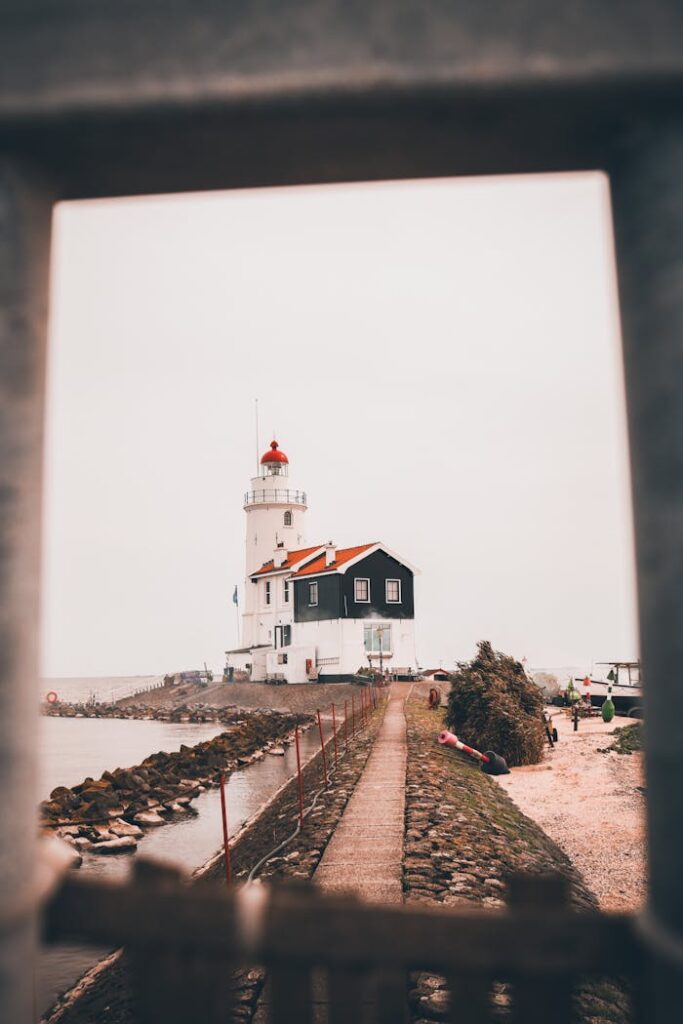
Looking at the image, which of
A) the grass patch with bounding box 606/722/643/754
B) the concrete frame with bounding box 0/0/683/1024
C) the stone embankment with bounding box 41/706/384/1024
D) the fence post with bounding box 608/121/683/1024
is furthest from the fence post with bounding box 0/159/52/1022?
the grass patch with bounding box 606/722/643/754

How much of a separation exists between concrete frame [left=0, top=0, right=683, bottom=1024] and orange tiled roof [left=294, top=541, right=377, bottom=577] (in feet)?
132

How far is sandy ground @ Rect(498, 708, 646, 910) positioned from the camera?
9461 mm

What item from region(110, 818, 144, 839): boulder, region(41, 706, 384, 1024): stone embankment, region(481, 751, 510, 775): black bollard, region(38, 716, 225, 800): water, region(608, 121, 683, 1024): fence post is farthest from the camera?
region(38, 716, 225, 800): water

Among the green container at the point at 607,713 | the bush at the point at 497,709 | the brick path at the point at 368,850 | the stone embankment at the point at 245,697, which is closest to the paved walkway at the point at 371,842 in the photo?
the brick path at the point at 368,850

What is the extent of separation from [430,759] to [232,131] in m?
14.4

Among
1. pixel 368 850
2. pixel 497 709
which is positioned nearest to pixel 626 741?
pixel 497 709

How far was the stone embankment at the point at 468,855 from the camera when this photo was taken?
5340 millimetres

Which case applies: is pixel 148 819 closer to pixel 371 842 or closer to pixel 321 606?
pixel 371 842

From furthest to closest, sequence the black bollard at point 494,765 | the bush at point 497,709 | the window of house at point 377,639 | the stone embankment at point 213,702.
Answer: the window of house at point 377,639 → the stone embankment at point 213,702 → the bush at point 497,709 → the black bollard at point 494,765

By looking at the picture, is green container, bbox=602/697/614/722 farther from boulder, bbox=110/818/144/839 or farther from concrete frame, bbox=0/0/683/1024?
concrete frame, bbox=0/0/683/1024

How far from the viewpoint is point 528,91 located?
1.76 metres

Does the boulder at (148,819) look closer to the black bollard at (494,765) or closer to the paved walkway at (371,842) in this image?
the paved walkway at (371,842)

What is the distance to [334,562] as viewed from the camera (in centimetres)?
4347

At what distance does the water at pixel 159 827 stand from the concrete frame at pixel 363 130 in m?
0.70
